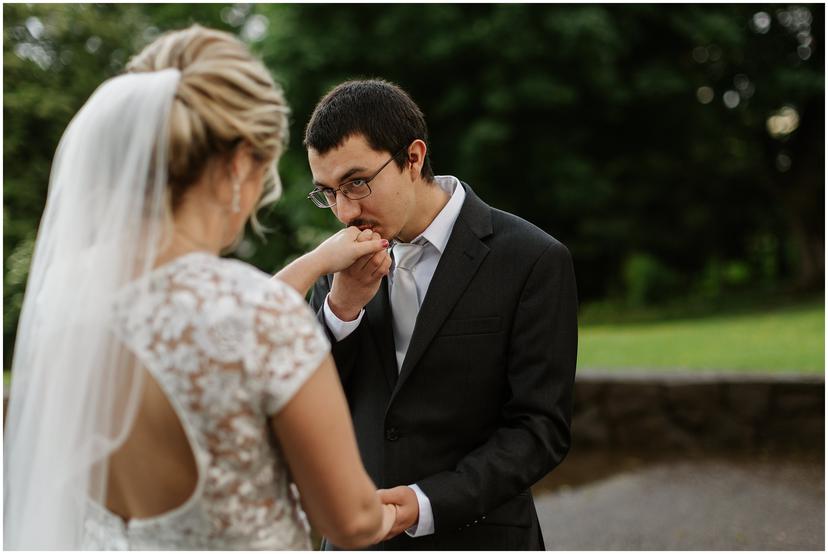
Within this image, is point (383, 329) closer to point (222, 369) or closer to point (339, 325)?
point (339, 325)

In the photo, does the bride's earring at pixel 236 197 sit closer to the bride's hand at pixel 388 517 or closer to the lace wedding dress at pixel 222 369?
the lace wedding dress at pixel 222 369

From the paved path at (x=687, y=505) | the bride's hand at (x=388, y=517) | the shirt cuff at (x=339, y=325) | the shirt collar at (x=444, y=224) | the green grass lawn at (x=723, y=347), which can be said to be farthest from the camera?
the green grass lawn at (x=723, y=347)

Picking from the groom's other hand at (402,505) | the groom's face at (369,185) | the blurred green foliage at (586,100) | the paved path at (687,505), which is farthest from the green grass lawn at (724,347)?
the groom's other hand at (402,505)

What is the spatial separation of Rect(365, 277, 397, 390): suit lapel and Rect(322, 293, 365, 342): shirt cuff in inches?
2.2

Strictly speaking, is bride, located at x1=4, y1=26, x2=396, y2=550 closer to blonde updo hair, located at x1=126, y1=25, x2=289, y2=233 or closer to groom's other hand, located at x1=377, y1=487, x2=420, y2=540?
blonde updo hair, located at x1=126, y1=25, x2=289, y2=233

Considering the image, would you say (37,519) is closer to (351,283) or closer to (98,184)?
(98,184)

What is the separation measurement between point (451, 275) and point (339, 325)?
0.34 meters

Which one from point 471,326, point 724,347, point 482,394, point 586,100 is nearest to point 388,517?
point 482,394

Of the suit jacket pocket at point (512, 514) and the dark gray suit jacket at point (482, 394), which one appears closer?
the dark gray suit jacket at point (482, 394)

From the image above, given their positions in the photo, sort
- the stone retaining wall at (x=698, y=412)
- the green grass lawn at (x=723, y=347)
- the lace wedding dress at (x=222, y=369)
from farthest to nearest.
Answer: the green grass lawn at (x=723, y=347) < the stone retaining wall at (x=698, y=412) < the lace wedding dress at (x=222, y=369)

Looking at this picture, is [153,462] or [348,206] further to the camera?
[348,206]

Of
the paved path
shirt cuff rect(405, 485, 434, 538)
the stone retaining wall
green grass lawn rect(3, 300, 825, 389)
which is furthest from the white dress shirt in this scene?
green grass lawn rect(3, 300, 825, 389)

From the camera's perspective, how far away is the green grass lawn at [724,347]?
10.1 meters

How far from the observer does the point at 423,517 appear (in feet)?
7.39
